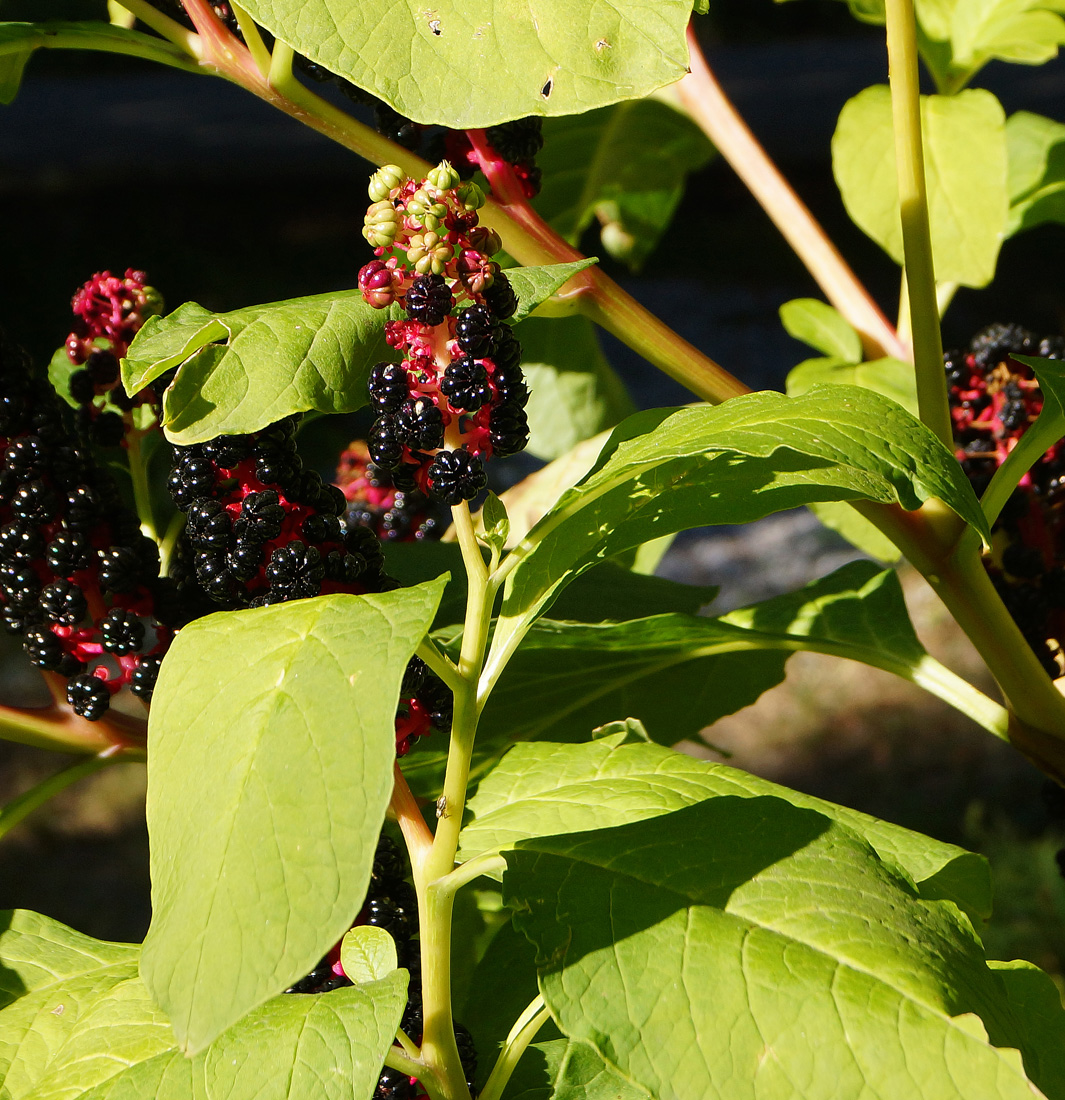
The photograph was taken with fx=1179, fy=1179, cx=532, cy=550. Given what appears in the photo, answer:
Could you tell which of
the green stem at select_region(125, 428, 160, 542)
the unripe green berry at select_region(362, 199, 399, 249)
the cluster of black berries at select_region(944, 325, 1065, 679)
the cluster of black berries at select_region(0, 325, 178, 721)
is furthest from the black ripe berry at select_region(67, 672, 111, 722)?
the cluster of black berries at select_region(944, 325, 1065, 679)

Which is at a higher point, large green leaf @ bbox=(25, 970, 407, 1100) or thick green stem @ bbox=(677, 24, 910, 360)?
thick green stem @ bbox=(677, 24, 910, 360)

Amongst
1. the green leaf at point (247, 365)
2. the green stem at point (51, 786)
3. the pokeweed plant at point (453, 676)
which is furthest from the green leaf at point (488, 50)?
the green stem at point (51, 786)

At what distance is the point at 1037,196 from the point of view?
1177 mm

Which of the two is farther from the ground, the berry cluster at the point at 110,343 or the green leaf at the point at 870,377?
the berry cluster at the point at 110,343

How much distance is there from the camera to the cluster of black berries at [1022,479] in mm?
956

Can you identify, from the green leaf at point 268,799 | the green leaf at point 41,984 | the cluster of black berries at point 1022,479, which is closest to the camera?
the green leaf at point 268,799

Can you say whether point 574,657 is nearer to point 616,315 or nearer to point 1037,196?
point 616,315

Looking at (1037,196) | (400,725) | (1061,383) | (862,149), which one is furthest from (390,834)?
(1037,196)

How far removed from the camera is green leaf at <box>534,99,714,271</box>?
4.25 ft

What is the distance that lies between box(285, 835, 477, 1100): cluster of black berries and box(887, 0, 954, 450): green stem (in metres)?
0.47

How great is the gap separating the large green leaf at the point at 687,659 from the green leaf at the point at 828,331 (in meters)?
0.20

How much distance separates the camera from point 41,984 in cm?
75

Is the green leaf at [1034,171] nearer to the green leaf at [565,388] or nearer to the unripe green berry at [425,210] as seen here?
the green leaf at [565,388]

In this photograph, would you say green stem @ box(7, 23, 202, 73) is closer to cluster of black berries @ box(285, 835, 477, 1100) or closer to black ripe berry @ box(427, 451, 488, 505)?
black ripe berry @ box(427, 451, 488, 505)
